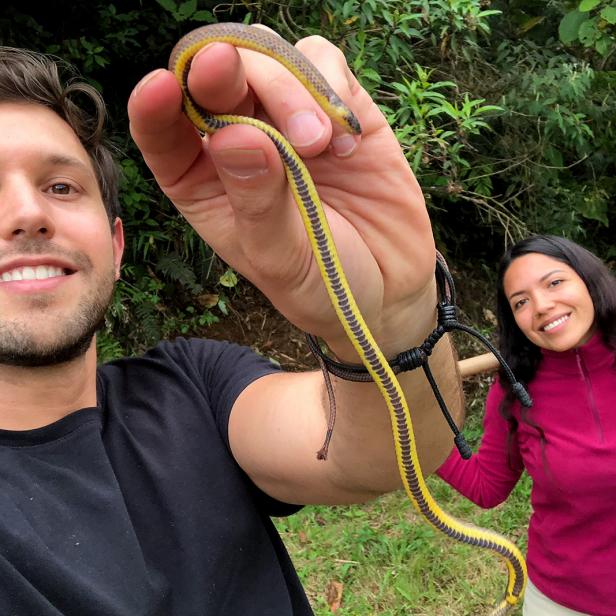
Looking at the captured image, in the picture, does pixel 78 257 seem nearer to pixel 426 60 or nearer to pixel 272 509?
pixel 272 509

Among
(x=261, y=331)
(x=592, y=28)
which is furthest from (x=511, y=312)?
(x=261, y=331)

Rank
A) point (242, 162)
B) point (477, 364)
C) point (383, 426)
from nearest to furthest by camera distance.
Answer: point (242, 162), point (383, 426), point (477, 364)

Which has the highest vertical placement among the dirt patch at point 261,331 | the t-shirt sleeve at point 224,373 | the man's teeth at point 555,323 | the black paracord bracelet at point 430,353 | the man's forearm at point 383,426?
the black paracord bracelet at point 430,353

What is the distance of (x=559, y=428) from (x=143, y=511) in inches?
66.1

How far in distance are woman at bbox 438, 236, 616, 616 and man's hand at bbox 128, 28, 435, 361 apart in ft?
4.32

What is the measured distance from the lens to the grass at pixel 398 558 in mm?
3496

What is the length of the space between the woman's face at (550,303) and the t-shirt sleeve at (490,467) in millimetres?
337

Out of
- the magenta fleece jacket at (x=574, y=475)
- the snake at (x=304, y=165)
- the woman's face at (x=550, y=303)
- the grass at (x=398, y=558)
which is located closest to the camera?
the snake at (x=304, y=165)

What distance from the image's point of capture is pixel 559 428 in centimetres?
246

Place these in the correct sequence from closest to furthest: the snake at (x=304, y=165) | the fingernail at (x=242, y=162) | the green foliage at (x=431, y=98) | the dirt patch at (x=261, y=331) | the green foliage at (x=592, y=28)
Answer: the fingernail at (x=242, y=162) → the snake at (x=304, y=165) → the green foliage at (x=431, y=98) → the green foliage at (x=592, y=28) → the dirt patch at (x=261, y=331)

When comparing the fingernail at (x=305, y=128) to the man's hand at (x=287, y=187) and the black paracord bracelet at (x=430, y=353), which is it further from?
the black paracord bracelet at (x=430, y=353)

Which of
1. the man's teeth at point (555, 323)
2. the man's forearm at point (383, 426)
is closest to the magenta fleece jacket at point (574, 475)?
the man's teeth at point (555, 323)

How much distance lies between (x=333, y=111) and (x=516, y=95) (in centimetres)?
424

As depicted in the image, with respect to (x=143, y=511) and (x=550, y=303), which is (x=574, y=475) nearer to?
(x=550, y=303)
